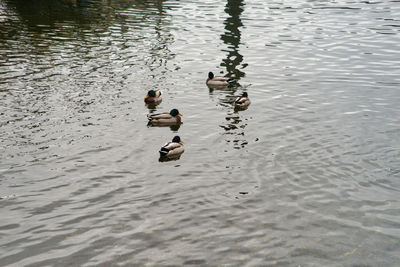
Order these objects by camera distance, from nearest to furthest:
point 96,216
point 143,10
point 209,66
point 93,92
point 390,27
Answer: point 96,216 → point 93,92 → point 209,66 → point 390,27 → point 143,10

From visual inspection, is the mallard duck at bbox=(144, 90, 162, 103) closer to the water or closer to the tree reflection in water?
the water

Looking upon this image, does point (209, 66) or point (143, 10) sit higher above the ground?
point (143, 10)

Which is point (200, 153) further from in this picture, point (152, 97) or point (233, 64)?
point (233, 64)

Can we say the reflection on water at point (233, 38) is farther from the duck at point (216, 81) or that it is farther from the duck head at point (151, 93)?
the duck head at point (151, 93)

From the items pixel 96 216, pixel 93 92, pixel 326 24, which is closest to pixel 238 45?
pixel 326 24

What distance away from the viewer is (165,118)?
18047 mm

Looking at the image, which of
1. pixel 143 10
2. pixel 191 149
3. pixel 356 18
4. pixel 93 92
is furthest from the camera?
pixel 143 10

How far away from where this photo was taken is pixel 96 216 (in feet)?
36.9

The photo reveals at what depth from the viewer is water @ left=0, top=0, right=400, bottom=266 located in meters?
10.3

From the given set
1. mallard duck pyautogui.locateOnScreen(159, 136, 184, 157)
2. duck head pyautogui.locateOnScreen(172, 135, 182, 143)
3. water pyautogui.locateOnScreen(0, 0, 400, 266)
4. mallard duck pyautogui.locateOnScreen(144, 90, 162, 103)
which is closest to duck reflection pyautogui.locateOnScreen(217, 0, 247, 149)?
water pyautogui.locateOnScreen(0, 0, 400, 266)

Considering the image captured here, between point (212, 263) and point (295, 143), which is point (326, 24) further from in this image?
point (212, 263)

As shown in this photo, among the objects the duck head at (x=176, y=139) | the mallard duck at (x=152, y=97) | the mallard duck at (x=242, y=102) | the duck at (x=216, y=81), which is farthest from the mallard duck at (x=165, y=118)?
the duck at (x=216, y=81)

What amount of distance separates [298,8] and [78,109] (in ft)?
105

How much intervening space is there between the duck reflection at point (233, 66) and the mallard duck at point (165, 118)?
2002 millimetres
